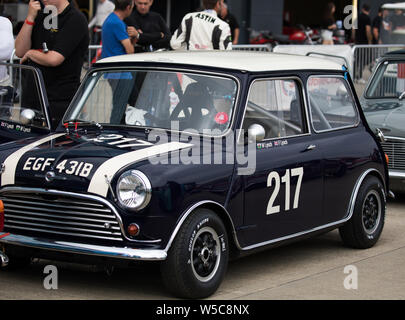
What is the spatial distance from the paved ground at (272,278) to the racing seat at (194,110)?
1.13 metres

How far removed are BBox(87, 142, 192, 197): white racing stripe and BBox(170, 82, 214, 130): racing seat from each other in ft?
1.55

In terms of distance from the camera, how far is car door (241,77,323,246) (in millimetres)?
6879

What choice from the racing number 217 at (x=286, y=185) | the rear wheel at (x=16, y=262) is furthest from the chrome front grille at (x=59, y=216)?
the racing number 217 at (x=286, y=185)

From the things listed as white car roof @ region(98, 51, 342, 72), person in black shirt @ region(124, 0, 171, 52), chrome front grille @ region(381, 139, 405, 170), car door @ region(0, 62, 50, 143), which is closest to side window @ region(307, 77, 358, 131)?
white car roof @ region(98, 51, 342, 72)

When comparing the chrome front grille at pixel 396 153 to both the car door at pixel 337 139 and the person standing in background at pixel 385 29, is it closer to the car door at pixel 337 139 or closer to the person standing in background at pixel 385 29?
the car door at pixel 337 139

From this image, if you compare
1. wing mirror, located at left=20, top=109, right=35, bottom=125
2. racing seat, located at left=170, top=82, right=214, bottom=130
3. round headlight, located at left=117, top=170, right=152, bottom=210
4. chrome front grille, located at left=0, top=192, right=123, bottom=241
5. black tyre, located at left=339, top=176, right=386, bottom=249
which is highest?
racing seat, located at left=170, top=82, right=214, bottom=130

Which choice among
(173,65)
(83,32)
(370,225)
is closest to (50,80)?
(83,32)

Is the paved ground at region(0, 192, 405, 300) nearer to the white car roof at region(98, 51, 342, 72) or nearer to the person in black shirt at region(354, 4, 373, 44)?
the white car roof at region(98, 51, 342, 72)

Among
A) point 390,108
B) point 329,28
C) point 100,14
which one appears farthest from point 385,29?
point 390,108

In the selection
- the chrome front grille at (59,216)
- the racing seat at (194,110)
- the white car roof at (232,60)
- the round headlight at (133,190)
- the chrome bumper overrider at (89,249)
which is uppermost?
the white car roof at (232,60)

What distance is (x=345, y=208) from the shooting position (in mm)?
7980

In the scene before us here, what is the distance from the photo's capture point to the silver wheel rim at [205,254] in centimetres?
630

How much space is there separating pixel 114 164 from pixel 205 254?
0.89 metres

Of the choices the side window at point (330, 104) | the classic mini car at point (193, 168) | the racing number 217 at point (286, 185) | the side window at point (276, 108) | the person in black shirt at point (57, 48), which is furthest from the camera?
the person in black shirt at point (57, 48)
